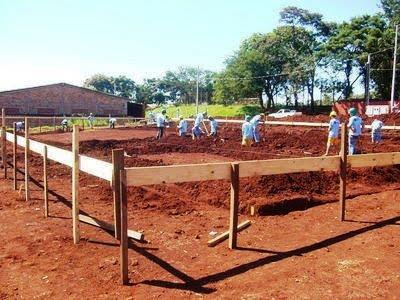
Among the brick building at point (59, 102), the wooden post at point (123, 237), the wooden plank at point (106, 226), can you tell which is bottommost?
the wooden plank at point (106, 226)

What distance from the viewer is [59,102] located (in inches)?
1988

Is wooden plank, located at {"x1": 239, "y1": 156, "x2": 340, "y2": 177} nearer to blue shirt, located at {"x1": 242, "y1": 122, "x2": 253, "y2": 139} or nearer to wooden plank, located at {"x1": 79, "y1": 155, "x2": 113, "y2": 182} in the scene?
wooden plank, located at {"x1": 79, "y1": 155, "x2": 113, "y2": 182}

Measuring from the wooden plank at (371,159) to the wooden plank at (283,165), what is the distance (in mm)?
352

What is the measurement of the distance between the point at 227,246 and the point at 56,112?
4833cm

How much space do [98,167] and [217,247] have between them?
1.96m

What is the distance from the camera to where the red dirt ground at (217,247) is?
178 inches

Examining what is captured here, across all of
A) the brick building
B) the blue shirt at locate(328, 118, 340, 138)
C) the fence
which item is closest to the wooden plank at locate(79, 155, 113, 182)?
the fence

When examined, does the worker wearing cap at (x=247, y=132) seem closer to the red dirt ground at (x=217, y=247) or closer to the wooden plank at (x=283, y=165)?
the red dirt ground at (x=217, y=247)

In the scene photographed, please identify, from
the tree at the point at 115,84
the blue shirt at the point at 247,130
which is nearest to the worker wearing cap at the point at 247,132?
the blue shirt at the point at 247,130

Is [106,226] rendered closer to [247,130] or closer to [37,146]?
[37,146]

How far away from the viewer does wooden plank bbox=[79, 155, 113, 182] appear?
216 inches

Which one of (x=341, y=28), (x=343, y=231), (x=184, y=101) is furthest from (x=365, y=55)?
(x=184, y=101)

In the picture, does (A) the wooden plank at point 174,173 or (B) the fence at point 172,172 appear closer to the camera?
Answer: (B) the fence at point 172,172

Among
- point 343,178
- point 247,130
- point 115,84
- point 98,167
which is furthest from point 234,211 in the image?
point 115,84
